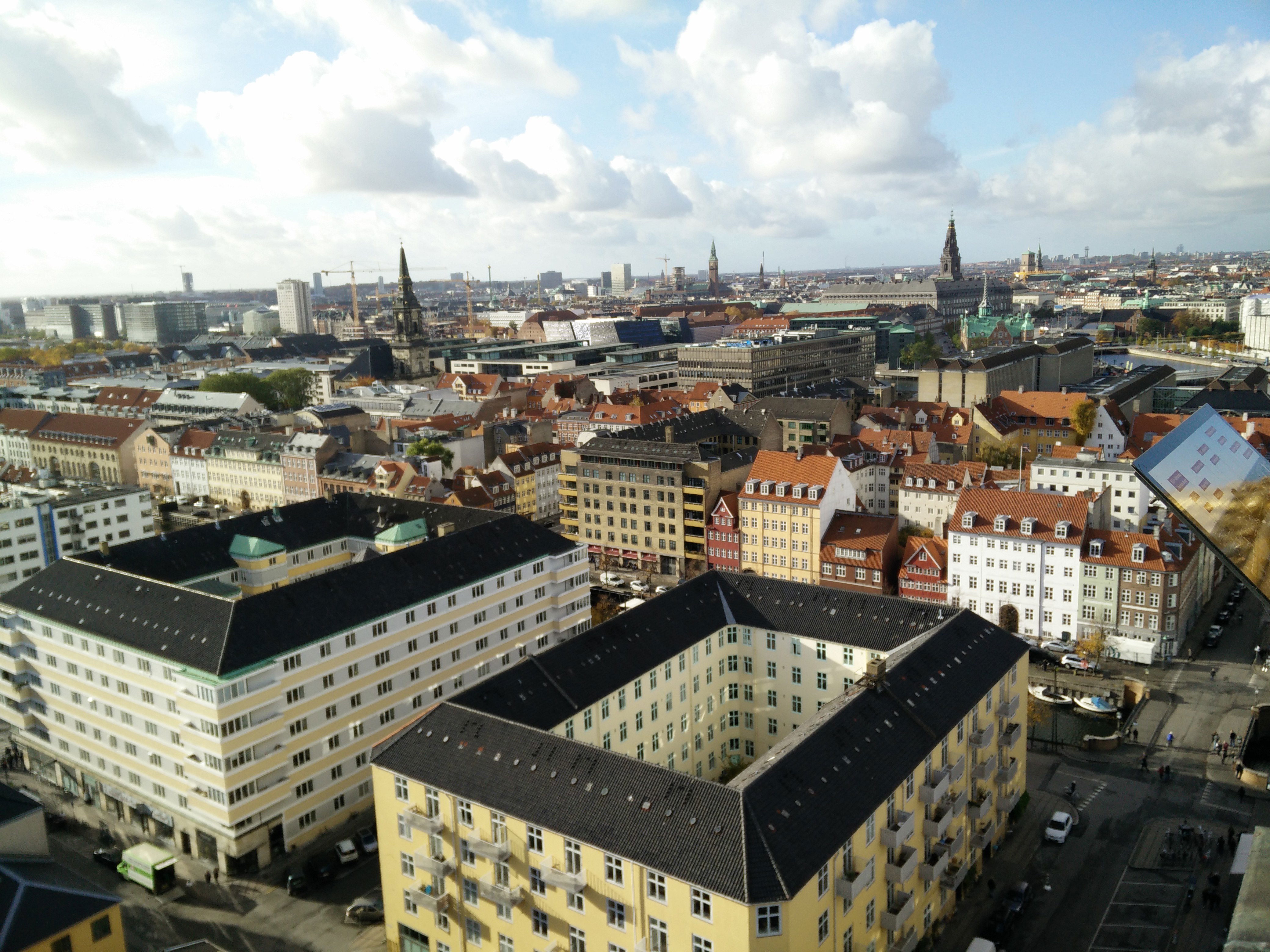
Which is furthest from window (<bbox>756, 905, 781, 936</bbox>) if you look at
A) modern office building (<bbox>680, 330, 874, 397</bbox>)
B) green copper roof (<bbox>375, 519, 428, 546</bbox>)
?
modern office building (<bbox>680, 330, 874, 397</bbox>)

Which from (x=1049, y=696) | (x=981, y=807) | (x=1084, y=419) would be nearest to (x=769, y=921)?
(x=981, y=807)

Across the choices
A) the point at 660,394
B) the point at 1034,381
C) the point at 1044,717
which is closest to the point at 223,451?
the point at 660,394

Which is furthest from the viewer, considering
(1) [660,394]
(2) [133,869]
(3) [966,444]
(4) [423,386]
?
(4) [423,386]

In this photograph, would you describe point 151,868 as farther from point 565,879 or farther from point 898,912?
point 898,912

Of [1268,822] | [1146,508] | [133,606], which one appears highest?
[133,606]

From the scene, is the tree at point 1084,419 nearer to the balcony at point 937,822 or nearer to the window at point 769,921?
the balcony at point 937,822

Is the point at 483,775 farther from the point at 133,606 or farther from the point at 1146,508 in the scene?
the point at 1146,508

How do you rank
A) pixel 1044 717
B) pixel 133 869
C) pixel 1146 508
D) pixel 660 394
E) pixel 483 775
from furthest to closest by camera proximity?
pixel 660 394 → pixel 1146 508 → pixel 1044 717 → pixel 133 869 → pixel 483 775
